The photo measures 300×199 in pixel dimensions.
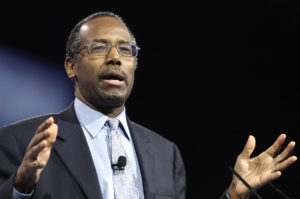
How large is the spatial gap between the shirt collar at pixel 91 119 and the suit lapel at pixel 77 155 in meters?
0.05

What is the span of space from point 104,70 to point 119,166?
1.52 feet

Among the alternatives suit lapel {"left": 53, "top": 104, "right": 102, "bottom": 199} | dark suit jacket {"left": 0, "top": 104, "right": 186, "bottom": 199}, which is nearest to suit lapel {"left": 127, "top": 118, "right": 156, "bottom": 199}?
dark suit jacket {"left": 0, "top": 104, "right": 186, "bottom": 199}

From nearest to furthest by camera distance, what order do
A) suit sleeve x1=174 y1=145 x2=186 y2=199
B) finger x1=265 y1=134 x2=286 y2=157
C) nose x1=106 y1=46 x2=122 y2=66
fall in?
finger x1=265 y1=134 x2=286 y2=157, nose x1=106 y1=46 x2=122 y2=66, suit sleeve x1=174 y1=145 x2=186 y2=199

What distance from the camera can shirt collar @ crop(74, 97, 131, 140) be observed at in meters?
2.03

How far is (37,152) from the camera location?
4.72 feet

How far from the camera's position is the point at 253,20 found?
3.23 meters

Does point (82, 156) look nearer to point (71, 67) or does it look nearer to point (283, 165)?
point (71, 67)

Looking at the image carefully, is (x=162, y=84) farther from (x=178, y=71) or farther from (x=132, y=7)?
(x=132, y=7)

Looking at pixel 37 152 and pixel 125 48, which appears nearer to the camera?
pixel 37 152

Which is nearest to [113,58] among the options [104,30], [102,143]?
[104,30]

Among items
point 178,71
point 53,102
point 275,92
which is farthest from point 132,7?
point 275,92

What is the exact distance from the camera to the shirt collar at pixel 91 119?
6.66 feet

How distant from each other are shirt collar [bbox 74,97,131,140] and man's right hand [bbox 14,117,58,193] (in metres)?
0.54

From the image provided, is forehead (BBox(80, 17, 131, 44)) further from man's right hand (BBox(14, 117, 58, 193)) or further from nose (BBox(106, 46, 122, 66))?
man's right hand (BBox(14, 117, 58, 193))
